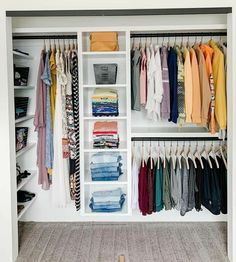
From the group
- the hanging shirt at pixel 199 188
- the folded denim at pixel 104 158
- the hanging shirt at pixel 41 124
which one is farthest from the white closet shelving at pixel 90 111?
the hanging shirt at pixel 199 188

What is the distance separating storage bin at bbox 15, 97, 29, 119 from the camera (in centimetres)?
370

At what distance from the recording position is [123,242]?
3637 mm

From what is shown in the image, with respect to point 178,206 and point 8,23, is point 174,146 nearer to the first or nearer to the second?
point 178,206

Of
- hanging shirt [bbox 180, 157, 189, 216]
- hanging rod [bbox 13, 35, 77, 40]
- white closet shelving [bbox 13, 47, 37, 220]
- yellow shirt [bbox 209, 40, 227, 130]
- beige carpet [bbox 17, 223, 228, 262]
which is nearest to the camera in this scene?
beige carpet [bbox 17, 223, 228, 262]

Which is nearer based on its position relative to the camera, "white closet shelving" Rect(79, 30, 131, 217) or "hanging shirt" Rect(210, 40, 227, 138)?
"hanging shirt" Rect(210, 40, 227, 138)

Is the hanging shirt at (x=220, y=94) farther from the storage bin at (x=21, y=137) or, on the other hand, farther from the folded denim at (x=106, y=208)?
the storage bin at (x=21, y=137)

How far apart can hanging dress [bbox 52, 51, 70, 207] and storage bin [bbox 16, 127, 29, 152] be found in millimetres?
345

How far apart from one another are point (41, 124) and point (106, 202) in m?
0.99

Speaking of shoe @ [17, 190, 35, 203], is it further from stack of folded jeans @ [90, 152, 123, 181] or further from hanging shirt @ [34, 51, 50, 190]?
stack of folded jeans @ [90, 152, 123, 181]

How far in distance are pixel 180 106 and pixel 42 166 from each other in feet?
4.79

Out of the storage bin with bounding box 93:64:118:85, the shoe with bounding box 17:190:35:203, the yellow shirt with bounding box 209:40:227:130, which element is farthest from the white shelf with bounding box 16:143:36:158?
the yellow shirt with bounding box 209:40:227:130

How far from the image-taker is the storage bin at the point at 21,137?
3.73m

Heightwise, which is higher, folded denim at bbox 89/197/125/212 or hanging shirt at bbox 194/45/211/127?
hanging shirt at bbox 194/45/211/127

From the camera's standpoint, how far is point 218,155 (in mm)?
3926
